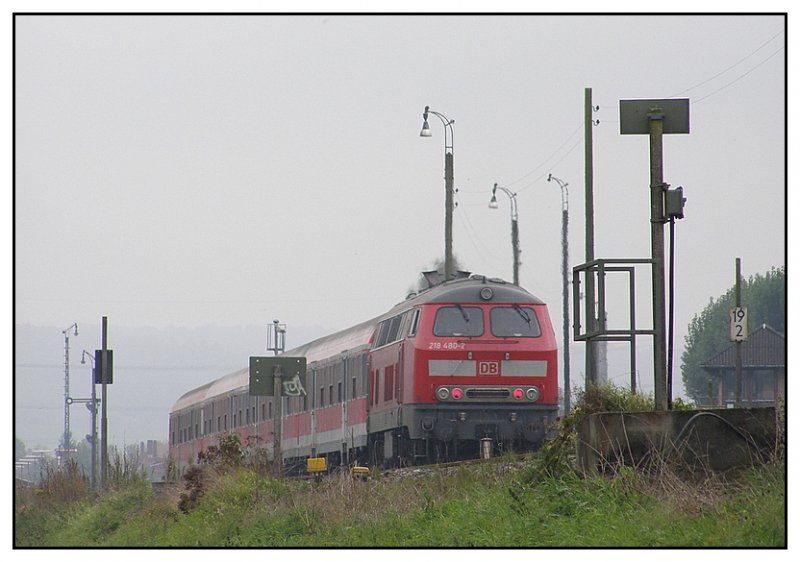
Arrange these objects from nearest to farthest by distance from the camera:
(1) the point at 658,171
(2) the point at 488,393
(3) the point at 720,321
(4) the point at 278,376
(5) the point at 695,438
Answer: (5) the point at 695,438, (1) the point at 658,171, (4) the point at 278,376, (2) the point at 488,393, (3) the point at 720,321

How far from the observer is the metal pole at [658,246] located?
14.5 m

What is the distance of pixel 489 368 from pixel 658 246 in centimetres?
903

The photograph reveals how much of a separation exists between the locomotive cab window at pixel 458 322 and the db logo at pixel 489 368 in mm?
492

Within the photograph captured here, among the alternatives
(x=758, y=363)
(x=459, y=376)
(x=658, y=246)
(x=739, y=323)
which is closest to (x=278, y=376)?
(x=459, y=376)

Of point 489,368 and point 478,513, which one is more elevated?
point 489,368

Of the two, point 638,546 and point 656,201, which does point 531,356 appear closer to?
point 656,201

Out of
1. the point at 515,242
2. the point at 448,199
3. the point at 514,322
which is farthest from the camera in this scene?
the point at 515,242

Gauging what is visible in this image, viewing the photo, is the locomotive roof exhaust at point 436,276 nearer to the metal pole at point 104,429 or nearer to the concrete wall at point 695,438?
the metal pole at point 104,429

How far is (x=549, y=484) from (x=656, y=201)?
300cm

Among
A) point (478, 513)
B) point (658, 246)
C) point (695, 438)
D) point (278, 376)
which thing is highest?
point (658, 246)

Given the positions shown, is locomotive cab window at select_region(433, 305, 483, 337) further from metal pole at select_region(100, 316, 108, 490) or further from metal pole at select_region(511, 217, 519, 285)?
metal pole at select_region(511, 217, 519, 285)

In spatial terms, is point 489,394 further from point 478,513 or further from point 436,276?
point 478,513

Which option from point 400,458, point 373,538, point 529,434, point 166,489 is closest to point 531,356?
point 529,434

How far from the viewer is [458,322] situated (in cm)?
2362
